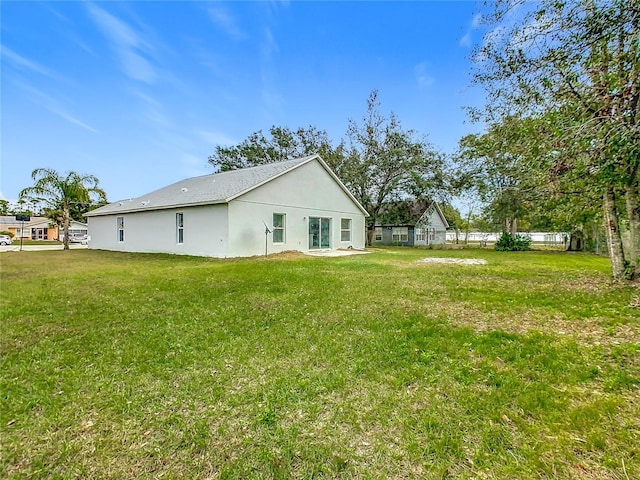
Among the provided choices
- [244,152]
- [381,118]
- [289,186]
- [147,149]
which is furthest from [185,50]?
[244,152]

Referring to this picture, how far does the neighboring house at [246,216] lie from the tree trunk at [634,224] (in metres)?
11.6

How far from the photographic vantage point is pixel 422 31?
942cm

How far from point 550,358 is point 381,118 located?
24.2 metres

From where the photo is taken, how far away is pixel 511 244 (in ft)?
76.8

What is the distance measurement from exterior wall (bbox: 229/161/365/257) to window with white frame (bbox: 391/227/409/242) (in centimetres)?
1184

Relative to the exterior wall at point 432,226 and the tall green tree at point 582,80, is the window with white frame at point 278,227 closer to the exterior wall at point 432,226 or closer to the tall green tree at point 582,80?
the tall green tree at point 582,80

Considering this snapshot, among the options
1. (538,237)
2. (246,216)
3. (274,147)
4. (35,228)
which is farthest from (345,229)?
(35,228)

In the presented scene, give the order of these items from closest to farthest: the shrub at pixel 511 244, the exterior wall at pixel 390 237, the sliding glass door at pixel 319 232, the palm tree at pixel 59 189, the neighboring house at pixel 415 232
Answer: the sliding glass door at pixel 319 232 → the palm tree at pixel 59 189 → the shrub at pixel 511 244 → the neighboring house at pixel 415 232 → the exterior wall at pixel 390 237

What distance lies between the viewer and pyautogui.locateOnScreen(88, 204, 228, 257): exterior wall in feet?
44.2

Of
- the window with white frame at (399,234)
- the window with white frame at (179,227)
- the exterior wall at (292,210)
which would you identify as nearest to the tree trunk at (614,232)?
the exterior wall at (292,210)

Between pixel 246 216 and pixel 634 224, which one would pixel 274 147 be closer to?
pixel 246 216

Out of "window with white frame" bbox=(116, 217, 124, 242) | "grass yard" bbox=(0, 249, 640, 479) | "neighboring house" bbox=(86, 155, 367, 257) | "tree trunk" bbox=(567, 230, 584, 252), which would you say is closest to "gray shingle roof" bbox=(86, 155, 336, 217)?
"neighboring house" bbox=(86, 155, 367, 257)

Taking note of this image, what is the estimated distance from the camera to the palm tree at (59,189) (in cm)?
1884

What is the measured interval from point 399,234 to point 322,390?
29146 millimetres
